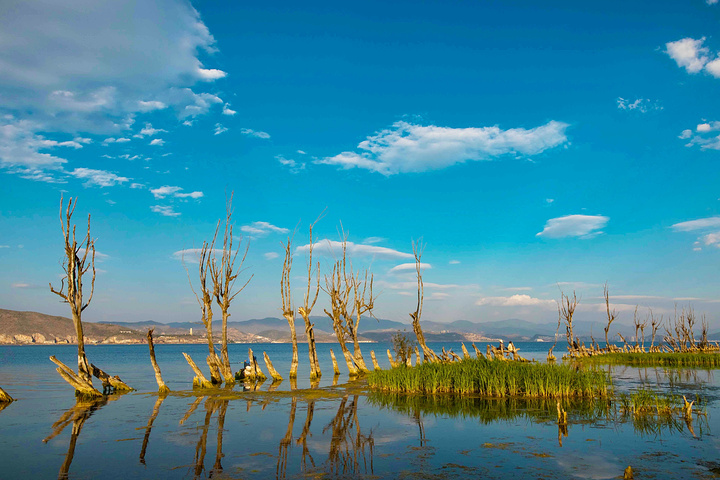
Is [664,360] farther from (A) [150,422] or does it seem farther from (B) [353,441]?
(A) [150,422]

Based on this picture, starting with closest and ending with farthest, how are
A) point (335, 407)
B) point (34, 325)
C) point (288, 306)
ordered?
point (335, 407)
point (288, 306)
point (34, 325)

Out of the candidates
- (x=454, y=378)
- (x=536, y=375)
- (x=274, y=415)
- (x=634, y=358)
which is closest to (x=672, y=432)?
(x=536, y=375)

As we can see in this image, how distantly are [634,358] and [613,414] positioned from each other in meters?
32.3

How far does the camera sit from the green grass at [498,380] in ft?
53.2

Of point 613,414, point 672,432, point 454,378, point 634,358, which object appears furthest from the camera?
point 634,358

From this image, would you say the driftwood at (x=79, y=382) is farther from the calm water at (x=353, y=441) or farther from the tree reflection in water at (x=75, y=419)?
the calm water at (x=353, y=441)

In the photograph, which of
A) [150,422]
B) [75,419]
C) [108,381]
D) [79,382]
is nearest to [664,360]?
[150,422]

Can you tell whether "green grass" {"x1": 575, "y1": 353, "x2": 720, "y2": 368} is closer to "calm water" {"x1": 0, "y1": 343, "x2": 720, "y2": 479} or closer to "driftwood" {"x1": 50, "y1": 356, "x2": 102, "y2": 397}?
"calm water" {"x1": 0, "y1": 343, "x2": 720, "y2": 479}

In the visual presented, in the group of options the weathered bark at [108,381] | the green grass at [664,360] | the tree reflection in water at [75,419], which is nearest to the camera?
the tree reflection in water at [75,419]

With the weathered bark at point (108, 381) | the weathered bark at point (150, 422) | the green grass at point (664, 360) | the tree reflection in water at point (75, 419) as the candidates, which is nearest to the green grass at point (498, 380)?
the weathered bark at point (150, 422)

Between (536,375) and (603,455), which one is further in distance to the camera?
(536,375)

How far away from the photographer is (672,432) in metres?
11.0

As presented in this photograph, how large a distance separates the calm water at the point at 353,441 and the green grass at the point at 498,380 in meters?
0.95

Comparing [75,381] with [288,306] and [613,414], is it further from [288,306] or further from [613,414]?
[613,414]
